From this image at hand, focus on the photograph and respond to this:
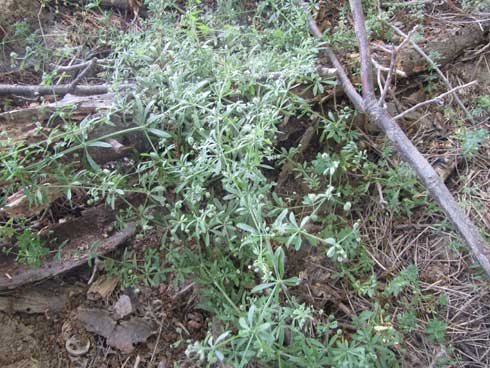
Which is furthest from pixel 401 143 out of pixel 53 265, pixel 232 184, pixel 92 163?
pixel 53 265

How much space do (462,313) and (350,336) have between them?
2.00 ft

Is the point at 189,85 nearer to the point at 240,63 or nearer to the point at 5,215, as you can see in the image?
the point at 240,63

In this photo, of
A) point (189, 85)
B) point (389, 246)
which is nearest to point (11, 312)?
point (189, 85)

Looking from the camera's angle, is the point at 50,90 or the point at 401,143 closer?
the point at 401,143

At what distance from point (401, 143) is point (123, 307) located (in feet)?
5.86

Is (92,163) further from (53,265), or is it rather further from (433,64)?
(433,64)

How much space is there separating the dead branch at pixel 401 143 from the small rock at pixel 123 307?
5.66ft

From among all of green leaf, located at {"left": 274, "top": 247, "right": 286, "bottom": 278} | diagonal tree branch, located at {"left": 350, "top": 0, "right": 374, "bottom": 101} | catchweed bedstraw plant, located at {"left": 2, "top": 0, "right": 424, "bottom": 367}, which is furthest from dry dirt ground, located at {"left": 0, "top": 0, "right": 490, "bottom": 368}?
diagonal tree branch, located at {"left": 350, "top": 0, "right": 374, "bottom": 101}

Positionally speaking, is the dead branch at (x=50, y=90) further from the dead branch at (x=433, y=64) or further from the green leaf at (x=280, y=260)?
the dead branch at (x=433, y=64)

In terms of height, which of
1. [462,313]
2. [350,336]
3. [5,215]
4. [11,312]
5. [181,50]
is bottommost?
[11,312]

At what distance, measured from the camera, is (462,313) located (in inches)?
95.1

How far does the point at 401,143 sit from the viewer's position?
2.52 metres

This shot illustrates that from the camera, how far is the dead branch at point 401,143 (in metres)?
2.23

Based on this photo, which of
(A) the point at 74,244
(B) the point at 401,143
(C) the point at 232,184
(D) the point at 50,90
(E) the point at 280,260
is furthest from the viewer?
(D) the point at 50,90
